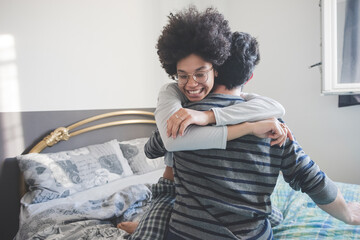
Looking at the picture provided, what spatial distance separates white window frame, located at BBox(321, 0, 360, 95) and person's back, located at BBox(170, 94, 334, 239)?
209 cm

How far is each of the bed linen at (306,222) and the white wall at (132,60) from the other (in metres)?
1.34

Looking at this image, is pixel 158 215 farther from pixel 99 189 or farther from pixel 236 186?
pixel 99 189

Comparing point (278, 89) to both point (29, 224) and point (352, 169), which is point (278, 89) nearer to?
point (352, 169)

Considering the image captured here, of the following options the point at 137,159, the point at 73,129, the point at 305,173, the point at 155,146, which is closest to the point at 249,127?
the point at 305,173

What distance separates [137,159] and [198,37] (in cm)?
189

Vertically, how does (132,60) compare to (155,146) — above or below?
above

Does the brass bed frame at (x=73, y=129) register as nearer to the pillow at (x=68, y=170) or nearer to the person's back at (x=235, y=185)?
the pillow at (x=68, y=170)

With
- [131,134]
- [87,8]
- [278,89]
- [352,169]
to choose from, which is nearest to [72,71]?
[87,8]

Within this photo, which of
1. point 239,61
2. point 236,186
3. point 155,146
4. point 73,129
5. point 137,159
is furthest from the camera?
point 137,159

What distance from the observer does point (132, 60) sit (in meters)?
2.89

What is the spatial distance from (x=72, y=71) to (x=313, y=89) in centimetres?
251

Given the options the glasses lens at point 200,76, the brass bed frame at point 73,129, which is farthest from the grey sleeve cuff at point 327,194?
the brass bed frame at point 73,129

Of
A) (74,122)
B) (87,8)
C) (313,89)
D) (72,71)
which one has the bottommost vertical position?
(74,122)

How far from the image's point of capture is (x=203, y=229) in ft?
2.43
